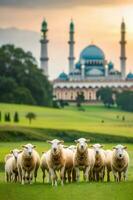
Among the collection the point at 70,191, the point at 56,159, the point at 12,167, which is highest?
the point at 56,159

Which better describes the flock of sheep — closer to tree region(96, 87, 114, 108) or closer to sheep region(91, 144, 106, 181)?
sheep region(91, 144, 106, 181)

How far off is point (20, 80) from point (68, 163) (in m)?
96.4

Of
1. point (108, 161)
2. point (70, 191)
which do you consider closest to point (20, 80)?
point (108, 161)

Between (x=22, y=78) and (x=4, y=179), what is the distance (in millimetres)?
93822

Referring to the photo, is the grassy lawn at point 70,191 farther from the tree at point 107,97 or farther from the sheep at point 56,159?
the tree at point 107,97

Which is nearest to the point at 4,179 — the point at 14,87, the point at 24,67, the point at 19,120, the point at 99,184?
the point at 99,184

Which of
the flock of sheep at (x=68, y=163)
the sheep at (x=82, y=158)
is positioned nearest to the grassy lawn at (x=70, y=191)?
the flock of sheep at (x=68, y=163)

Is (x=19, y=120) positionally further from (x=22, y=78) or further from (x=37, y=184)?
(x=37, y=184)

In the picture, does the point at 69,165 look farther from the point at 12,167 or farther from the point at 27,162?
the point at 12,167

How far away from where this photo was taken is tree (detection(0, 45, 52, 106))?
394 feet

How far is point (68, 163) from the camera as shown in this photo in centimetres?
2981

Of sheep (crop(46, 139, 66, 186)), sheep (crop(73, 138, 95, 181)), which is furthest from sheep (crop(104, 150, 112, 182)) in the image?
sheep (crop(46, 139, 66, 186))

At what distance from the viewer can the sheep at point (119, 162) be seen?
2906cm

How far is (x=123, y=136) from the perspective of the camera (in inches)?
2697
